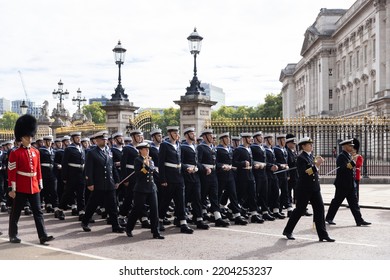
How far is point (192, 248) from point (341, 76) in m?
63.4

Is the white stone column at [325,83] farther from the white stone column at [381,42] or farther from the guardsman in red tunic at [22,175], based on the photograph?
the guardsman in red tunic at [22,175]

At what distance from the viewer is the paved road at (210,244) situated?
8.34 metres

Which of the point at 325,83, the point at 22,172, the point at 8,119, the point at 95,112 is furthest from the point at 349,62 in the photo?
the point at 8,119

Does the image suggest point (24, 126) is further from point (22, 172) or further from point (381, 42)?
point (381, 42)

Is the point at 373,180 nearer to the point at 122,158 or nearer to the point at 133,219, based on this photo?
the point at 122,158

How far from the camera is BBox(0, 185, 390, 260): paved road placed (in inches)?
328

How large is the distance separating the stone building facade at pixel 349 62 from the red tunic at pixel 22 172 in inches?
1559

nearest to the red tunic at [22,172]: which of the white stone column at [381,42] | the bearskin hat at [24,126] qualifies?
the bearskin hat at [24,126]

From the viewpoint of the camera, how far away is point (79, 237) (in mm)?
10148

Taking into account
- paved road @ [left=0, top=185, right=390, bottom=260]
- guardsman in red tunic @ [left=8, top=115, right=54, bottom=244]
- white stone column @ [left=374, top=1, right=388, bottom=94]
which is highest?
white stone column @ [left=374, top=1, right=388, bottom=94]

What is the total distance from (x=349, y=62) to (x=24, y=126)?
60.5m

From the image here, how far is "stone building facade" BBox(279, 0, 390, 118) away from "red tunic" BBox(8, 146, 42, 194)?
3961 cm

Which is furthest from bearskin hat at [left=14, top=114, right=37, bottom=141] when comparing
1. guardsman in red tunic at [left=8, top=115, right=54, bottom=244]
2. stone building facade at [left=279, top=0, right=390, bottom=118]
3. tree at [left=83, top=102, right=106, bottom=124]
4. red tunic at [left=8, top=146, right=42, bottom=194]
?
tree at [left=83, top=102, right=106, bottom=124]

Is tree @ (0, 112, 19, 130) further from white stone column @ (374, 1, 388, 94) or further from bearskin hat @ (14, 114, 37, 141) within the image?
bearskin hat @ (14, 114, 37, 141)
